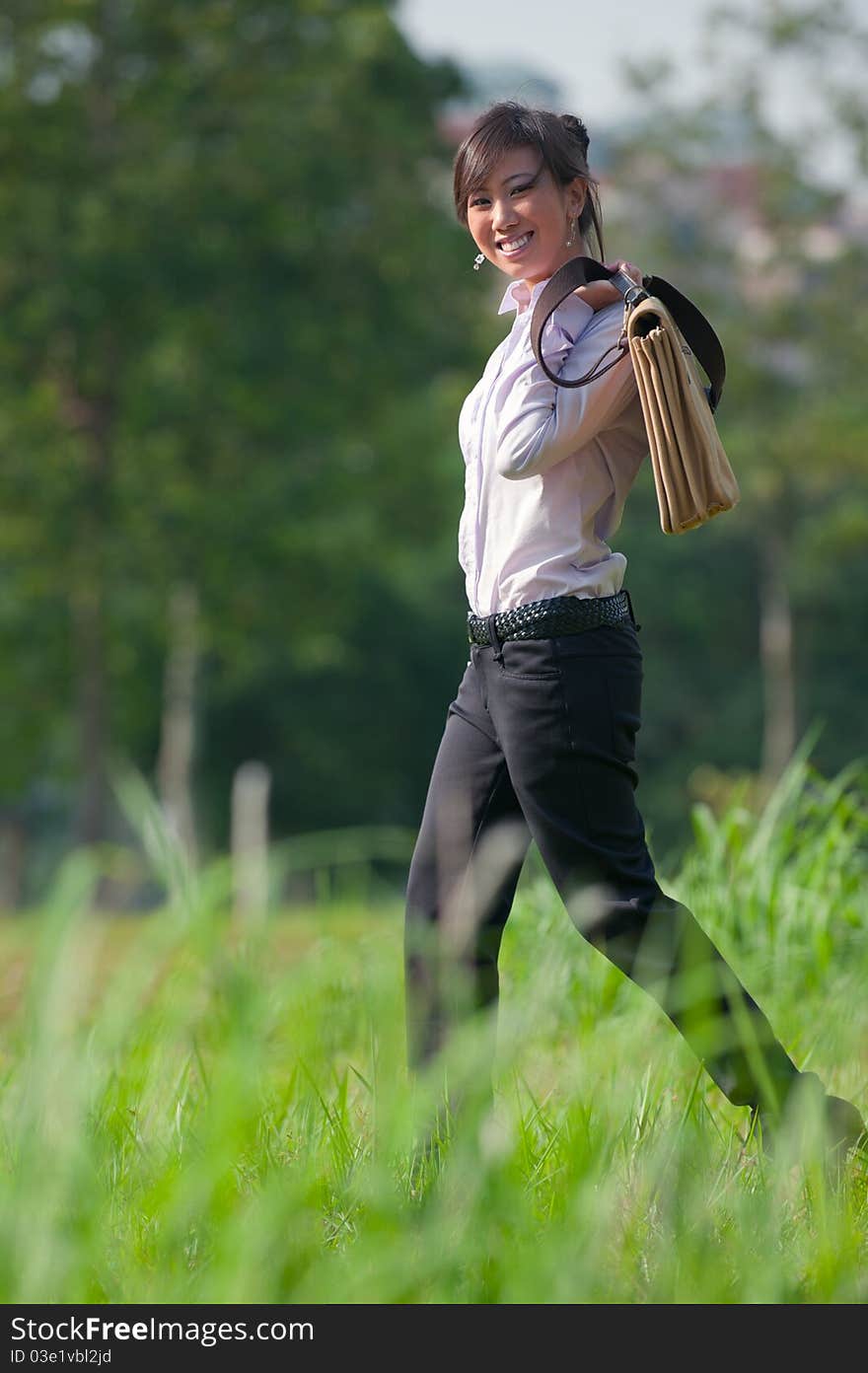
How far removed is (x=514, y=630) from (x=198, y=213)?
12.4 meters

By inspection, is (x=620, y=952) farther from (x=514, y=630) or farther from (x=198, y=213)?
(x=198, y=213)

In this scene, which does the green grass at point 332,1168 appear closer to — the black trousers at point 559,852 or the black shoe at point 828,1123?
the black shoe at point 828,1123

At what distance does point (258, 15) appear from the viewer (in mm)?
14555

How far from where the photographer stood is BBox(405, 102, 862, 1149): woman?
2287mm

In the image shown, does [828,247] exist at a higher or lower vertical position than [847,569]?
higher

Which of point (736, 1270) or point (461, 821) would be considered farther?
point (461, 821)

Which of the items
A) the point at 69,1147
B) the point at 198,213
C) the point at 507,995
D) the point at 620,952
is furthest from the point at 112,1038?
the point at 198,213

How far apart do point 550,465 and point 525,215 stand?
15.4 inches

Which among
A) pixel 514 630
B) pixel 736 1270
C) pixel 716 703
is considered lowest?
pixel 716 703

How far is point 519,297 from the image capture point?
99.6 inches

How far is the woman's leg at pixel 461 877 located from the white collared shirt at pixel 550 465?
0.19m

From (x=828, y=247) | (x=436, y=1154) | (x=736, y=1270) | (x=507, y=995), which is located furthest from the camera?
(x=828, y=247)

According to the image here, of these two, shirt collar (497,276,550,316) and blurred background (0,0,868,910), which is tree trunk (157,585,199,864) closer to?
blurred background (0,0,868,910)

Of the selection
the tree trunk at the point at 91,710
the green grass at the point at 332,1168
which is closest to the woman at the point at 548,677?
the green grass at the point at 332,1168
